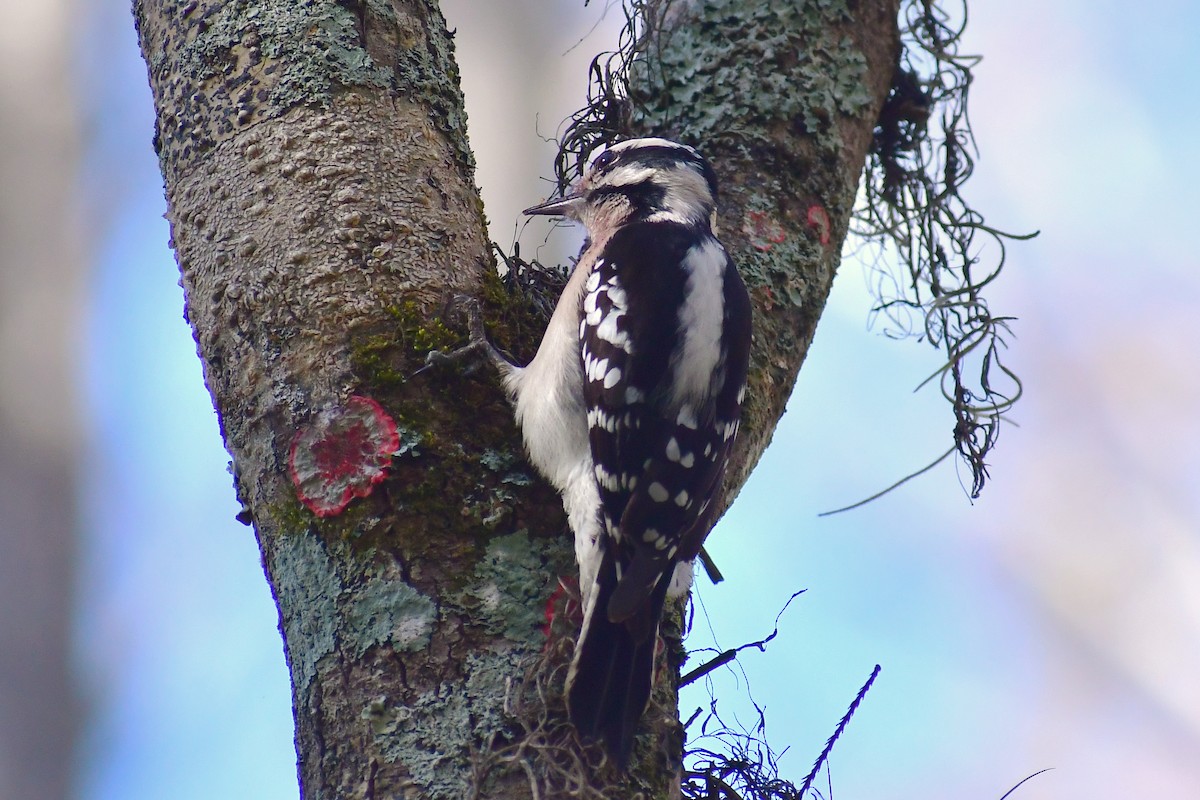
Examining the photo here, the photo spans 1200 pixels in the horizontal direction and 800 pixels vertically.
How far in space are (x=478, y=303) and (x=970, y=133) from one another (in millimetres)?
1704

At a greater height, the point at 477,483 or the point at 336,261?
the point at 336,261

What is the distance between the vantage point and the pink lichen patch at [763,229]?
2.54 m

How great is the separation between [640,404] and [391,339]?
512 millimetres

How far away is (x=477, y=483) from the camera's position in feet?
6.27

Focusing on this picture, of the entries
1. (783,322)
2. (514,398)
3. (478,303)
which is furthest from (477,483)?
(783,322)

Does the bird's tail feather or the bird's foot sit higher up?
the bird's foot

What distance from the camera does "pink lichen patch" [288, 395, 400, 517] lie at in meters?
1.87

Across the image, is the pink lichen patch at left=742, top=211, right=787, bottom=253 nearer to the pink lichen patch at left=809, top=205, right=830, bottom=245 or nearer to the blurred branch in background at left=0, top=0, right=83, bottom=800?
the pink lichen patch at left=809, top=205, right=830, bottom=245

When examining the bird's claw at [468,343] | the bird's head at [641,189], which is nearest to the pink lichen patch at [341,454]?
the bird's claw at [468,343]

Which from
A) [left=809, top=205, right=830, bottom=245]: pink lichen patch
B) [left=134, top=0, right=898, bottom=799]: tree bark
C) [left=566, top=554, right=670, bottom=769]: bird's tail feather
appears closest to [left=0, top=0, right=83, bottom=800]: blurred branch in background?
[left=134, top=0, right=898, bottom=799]: tree bark

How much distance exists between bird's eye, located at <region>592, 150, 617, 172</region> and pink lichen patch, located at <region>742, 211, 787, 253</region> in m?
0.40

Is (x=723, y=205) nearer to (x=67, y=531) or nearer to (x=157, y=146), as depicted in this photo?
(x=157, y=146)

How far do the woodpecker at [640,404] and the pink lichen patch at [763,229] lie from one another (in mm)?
89

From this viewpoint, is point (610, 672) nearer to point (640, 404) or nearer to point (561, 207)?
point (640, 404)
